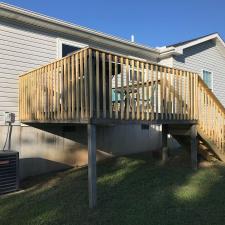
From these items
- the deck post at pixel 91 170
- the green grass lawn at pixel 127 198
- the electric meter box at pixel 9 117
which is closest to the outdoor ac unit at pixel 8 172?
the green grass lawn at pixel 127 198

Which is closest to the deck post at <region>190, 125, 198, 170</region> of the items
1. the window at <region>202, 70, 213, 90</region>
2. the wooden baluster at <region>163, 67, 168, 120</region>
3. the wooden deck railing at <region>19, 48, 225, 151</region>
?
the wooden deck railing at <region>19, 48, 225, 151</region>

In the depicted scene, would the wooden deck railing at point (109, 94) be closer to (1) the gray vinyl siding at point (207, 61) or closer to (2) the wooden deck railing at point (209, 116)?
(2) the wooden deck railing at point (209, 116)

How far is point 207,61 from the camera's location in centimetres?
1399

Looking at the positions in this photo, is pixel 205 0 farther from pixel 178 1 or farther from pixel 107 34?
pixel 107 34

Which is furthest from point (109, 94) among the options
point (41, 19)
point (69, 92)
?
point (41, 19)

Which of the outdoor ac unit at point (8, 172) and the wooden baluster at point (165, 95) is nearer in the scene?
the outdoor ac unit at point (8, 172)

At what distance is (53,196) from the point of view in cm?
591

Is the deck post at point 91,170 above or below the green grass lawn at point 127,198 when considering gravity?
above

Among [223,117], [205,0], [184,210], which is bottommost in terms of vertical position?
[184,210]

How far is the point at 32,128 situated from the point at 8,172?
1797mm

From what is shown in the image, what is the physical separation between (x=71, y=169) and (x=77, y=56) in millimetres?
3990

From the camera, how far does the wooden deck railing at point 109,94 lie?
555 centimetres

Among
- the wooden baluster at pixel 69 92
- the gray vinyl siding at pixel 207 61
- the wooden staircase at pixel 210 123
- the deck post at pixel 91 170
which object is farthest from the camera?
the gray vinyl siding at pixel 207 61

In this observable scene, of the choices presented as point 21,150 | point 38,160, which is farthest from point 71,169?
point 21,150
